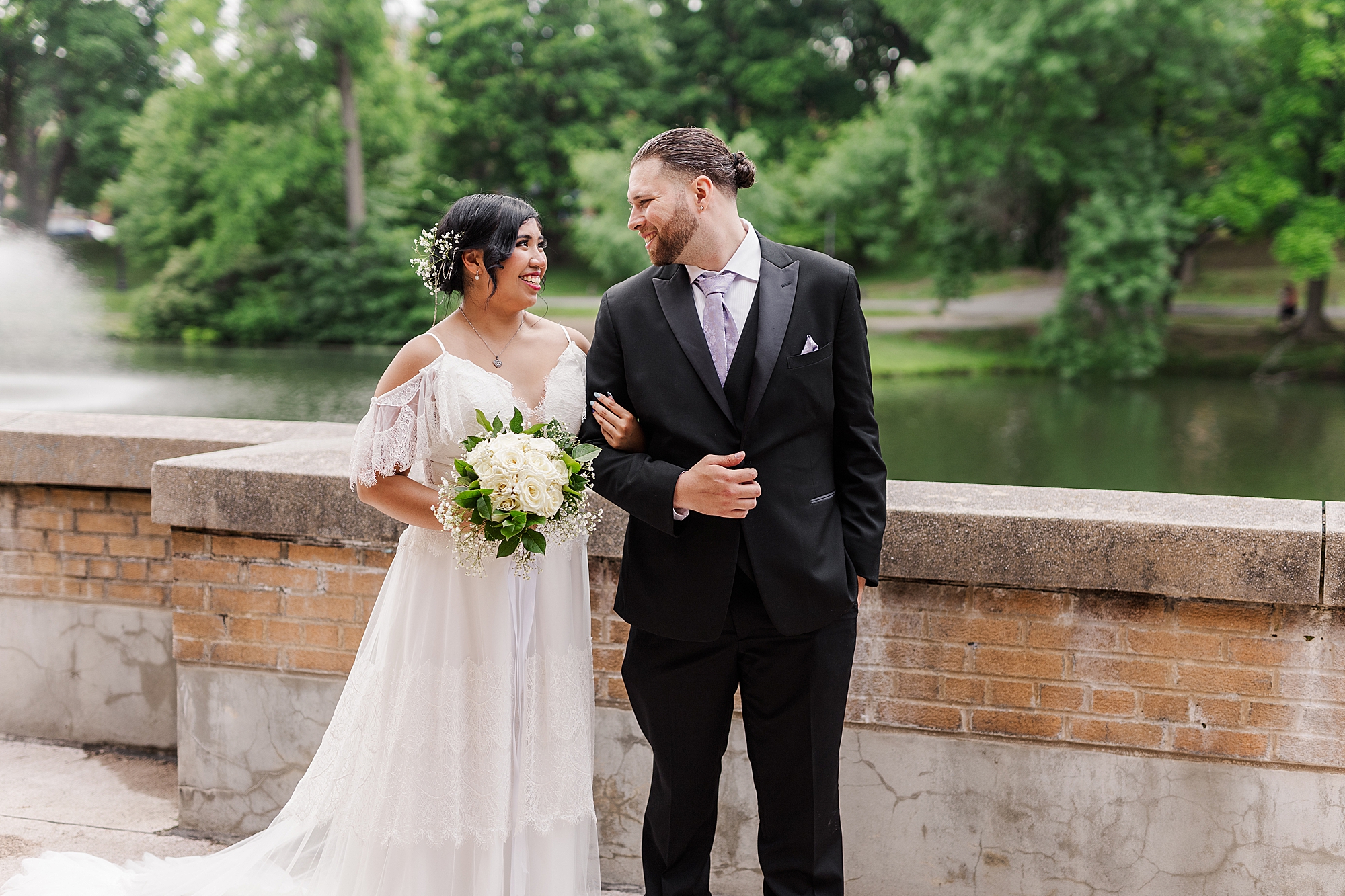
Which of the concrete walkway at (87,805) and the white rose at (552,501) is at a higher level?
the white rose at (552,501)

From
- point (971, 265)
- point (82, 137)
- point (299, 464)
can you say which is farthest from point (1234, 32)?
point (82, 137)

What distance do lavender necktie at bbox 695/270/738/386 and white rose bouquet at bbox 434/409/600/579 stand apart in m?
0.36

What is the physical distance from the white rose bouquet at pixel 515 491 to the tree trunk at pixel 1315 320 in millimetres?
28697

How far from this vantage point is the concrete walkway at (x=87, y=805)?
3.30m

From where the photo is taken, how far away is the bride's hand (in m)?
2.39

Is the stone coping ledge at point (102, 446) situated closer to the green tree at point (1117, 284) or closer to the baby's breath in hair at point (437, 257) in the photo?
the baby's breath in hair at point (437, 257)

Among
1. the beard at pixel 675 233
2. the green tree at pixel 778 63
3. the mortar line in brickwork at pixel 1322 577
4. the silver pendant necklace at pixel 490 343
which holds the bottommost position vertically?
the mortar line in brickwork at pixel 1322 577

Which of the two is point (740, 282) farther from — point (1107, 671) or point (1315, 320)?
point (1315, 320)

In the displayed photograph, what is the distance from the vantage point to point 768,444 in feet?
7.74

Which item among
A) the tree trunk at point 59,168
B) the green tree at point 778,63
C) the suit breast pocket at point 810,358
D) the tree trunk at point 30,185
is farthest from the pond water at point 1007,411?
the green tree at point 778,63

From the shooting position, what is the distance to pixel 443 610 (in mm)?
2688

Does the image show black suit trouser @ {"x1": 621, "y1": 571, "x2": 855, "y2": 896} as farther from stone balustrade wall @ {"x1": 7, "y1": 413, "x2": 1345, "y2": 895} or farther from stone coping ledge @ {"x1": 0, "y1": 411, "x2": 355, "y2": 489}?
stone coping ledge @ {"x1": 0, "y1": 411, "x2": 355, "y2": 489}

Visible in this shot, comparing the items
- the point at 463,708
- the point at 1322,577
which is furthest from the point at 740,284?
the point at 1322,577

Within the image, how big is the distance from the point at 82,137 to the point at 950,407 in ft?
113
